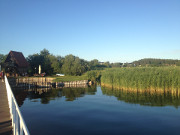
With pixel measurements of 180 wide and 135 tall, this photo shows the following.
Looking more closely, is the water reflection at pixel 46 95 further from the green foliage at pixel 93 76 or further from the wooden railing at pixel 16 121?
the green foliage at pixel 93 76

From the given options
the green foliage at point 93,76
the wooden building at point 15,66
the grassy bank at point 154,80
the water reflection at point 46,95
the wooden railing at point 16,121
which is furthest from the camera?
the green foliage at point 93,76

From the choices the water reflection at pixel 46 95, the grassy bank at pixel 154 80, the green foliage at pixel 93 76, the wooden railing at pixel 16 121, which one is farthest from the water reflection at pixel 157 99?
the green foliage at pixel 93 76

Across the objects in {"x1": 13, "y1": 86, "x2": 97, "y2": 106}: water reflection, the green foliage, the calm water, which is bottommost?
the calm water

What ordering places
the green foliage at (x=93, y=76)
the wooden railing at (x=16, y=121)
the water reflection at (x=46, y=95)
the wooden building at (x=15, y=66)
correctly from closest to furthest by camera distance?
the wooden railing at (x=16, y=121) → the water reflection at (x=46, y=95) → the wooden building at (x=15, y=66) → the green foliage at (x=93, y=76)

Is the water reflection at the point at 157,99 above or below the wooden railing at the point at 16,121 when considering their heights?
below

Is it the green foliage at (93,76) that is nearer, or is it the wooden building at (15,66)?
the wooden building at (15,66)

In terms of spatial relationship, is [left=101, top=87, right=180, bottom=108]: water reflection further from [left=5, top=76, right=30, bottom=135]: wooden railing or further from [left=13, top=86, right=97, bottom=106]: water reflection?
[left=5, top=76, right=30, bottom=135]: wooden railing

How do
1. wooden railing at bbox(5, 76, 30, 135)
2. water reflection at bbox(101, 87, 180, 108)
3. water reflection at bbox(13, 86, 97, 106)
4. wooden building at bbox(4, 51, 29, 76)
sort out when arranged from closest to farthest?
wooden railing at bbox(5, 76, 30, 135), water reflection at bbox(101, 87, 180, 108), water reflection at bbox(13, 86, 97, 106), wooden building at bbox(4, 51, 29, 76)

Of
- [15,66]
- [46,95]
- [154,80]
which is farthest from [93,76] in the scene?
[154,80]

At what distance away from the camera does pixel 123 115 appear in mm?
14438

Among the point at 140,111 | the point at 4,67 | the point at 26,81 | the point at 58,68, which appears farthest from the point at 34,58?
the point at 140,111

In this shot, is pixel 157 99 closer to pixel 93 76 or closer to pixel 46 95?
pixel 46 95

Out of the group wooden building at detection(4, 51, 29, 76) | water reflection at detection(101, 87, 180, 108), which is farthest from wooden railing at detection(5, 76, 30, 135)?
wooden building at detection(4, 51, 29, 76)

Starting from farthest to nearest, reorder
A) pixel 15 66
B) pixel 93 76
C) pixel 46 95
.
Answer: pixel 93 76
pixel 15 66
pixel 46 95
